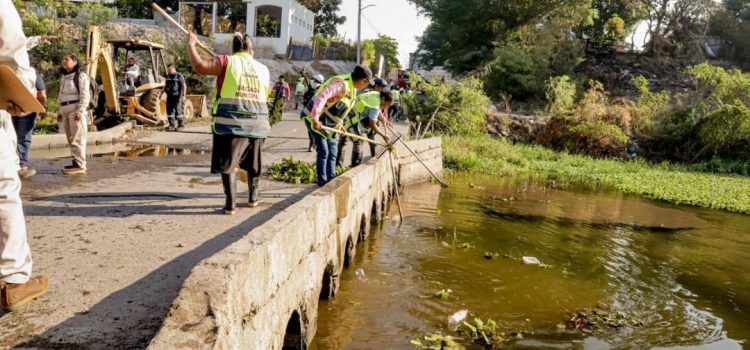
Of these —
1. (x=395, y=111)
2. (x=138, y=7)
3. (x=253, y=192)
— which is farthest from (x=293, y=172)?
(x=138, y=7)

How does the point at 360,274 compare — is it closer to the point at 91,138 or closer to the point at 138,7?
the point at 91,138

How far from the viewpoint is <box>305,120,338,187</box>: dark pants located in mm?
7121

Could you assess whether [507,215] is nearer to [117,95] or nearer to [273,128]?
[273,128]

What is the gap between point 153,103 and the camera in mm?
14352

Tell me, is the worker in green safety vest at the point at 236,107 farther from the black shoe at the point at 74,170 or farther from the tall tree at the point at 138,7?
the tall tree at the point at 138,7

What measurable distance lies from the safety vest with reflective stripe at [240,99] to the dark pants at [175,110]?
32.5 ft

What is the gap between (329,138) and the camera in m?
7.23

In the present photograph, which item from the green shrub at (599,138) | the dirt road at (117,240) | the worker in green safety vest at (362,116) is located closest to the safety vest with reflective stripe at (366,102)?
the worker in green safety vest at (362,116)

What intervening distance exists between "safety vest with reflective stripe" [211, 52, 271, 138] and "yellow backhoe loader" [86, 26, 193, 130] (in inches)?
319

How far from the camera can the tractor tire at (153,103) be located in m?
14.4

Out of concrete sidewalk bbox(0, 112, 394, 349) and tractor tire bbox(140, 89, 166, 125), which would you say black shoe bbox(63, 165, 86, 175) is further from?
tractor tire bbox(140, 89, 166, 125)

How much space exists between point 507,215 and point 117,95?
953 cm

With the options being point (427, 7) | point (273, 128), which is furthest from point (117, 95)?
point (427, 7)

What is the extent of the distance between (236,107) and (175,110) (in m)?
10.2
